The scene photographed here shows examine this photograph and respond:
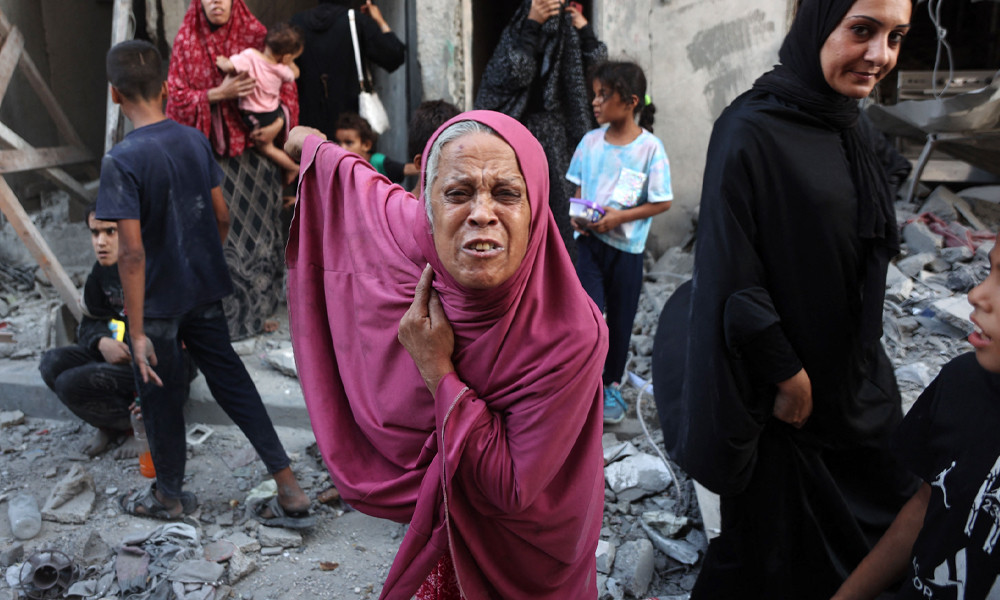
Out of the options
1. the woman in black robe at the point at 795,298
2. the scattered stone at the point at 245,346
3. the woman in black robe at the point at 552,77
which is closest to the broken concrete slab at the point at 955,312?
the woman in black robe at the point at 552,77

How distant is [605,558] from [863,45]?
2.12m

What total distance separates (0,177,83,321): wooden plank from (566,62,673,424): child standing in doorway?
344 centimetres

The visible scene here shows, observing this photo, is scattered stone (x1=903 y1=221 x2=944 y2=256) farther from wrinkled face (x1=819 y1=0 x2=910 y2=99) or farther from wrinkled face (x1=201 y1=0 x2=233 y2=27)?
wrinkled face (x1=201 y1=0 x2=233 y2=27)

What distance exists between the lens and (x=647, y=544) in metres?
3.09

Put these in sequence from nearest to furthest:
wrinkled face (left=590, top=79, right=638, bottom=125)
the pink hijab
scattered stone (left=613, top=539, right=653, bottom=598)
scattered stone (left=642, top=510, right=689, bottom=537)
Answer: the pink hijab < scattered stone (left=613, top=539, right=653, bottom=598) < scattered stone (left=642, top=510, right=689, bottom=537) < wrinkled face (left=590, top=79, right=638, bottom=125)

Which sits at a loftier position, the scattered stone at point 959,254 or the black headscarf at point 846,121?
the black headscarf at point 846,121

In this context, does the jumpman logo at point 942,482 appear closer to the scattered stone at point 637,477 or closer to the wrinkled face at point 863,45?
the wrinkled face at point 863,45

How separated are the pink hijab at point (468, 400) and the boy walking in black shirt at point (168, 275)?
1.54 meters

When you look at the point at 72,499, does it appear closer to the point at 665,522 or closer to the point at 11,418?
the point at 11,418

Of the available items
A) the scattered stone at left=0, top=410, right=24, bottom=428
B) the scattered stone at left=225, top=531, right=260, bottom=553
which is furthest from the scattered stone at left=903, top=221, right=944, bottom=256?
the scattered stone at left=0, top=410, right=24, bottom=428

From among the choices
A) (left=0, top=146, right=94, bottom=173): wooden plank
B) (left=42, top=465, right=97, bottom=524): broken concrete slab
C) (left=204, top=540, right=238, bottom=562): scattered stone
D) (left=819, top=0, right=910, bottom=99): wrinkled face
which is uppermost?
(left=819, top=0, right=910, bottom=99): wrinkled face

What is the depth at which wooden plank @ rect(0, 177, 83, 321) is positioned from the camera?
4770mm

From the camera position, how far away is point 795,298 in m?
2.18

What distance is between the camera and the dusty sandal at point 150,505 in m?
3.52
